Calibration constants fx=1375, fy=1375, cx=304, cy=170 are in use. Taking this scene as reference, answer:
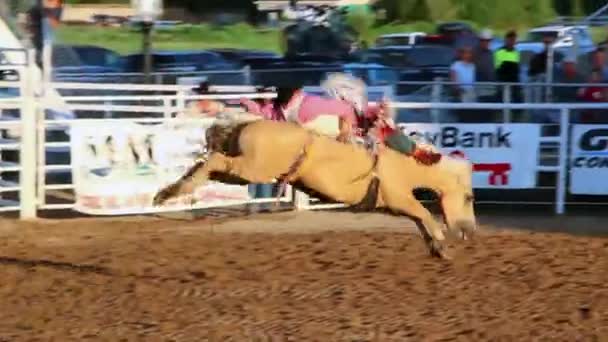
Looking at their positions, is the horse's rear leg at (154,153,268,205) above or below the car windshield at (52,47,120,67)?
below

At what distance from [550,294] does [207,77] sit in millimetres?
12667

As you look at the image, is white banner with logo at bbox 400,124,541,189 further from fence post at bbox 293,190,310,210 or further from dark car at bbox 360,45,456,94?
dark car at bbox 360,45,456,94

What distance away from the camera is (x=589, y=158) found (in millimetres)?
13906

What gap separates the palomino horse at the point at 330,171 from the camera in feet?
25.8

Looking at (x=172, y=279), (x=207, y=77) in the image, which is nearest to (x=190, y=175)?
(x=172, y=279)

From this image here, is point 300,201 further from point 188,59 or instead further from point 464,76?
point 188,59

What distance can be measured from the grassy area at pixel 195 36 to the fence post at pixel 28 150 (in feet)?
78.4

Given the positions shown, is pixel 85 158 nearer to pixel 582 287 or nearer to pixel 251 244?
pixel 251 244

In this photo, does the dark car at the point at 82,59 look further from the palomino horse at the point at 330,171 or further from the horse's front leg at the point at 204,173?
the horse's front leg at the point at 204,173

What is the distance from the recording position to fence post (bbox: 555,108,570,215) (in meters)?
13.8

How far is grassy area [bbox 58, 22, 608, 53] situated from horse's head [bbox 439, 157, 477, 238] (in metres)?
28.4

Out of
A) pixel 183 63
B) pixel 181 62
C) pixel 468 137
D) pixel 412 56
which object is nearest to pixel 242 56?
pixel 181 62

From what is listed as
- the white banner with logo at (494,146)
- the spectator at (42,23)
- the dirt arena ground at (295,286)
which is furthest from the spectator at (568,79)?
the spectator at (42,23)

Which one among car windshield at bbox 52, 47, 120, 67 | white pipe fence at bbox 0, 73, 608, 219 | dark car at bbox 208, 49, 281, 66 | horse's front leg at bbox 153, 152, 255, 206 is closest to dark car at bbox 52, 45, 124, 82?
car windshield at bbox 52, 47, 120, 67
